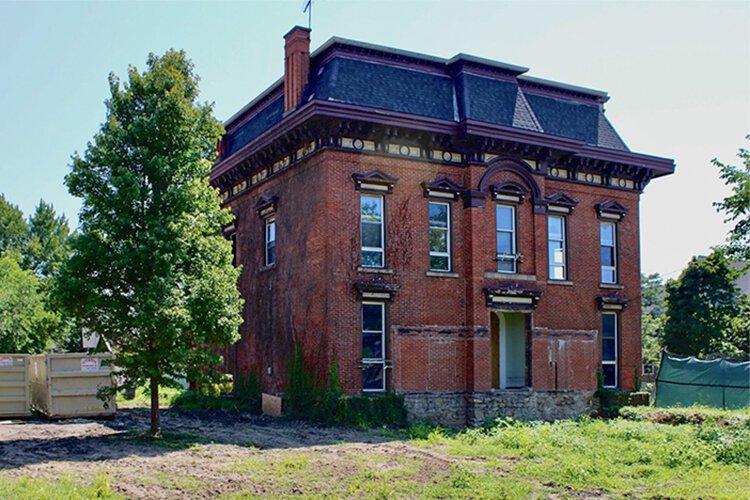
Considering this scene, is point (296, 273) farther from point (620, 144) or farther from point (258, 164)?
point (620, 144)

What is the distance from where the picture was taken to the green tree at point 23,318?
28812mm

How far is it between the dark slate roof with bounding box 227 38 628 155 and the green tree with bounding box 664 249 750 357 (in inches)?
725

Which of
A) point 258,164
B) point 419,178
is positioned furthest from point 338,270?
point 258,164

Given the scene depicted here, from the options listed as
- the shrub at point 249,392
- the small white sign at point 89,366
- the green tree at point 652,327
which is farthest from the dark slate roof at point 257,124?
the green tree at point 652,327

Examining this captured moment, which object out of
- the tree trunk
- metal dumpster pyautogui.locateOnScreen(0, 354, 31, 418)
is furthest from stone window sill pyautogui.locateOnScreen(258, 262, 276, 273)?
the tree trunk

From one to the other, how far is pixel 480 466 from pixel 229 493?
191 inches

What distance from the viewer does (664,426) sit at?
20375mm

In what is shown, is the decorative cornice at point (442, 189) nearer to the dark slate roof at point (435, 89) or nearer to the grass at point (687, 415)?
the dark slate roof at point (435, 89)

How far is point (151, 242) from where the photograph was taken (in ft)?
53.8

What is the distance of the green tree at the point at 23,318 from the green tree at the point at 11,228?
35780 mm

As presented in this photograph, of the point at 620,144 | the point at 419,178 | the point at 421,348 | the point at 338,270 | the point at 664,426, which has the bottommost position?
the point at 664,426

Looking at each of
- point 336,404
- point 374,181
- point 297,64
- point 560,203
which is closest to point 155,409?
point 336,404

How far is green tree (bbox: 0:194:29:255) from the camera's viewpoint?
6475 cm

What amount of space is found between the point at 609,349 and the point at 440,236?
25.7 ft
